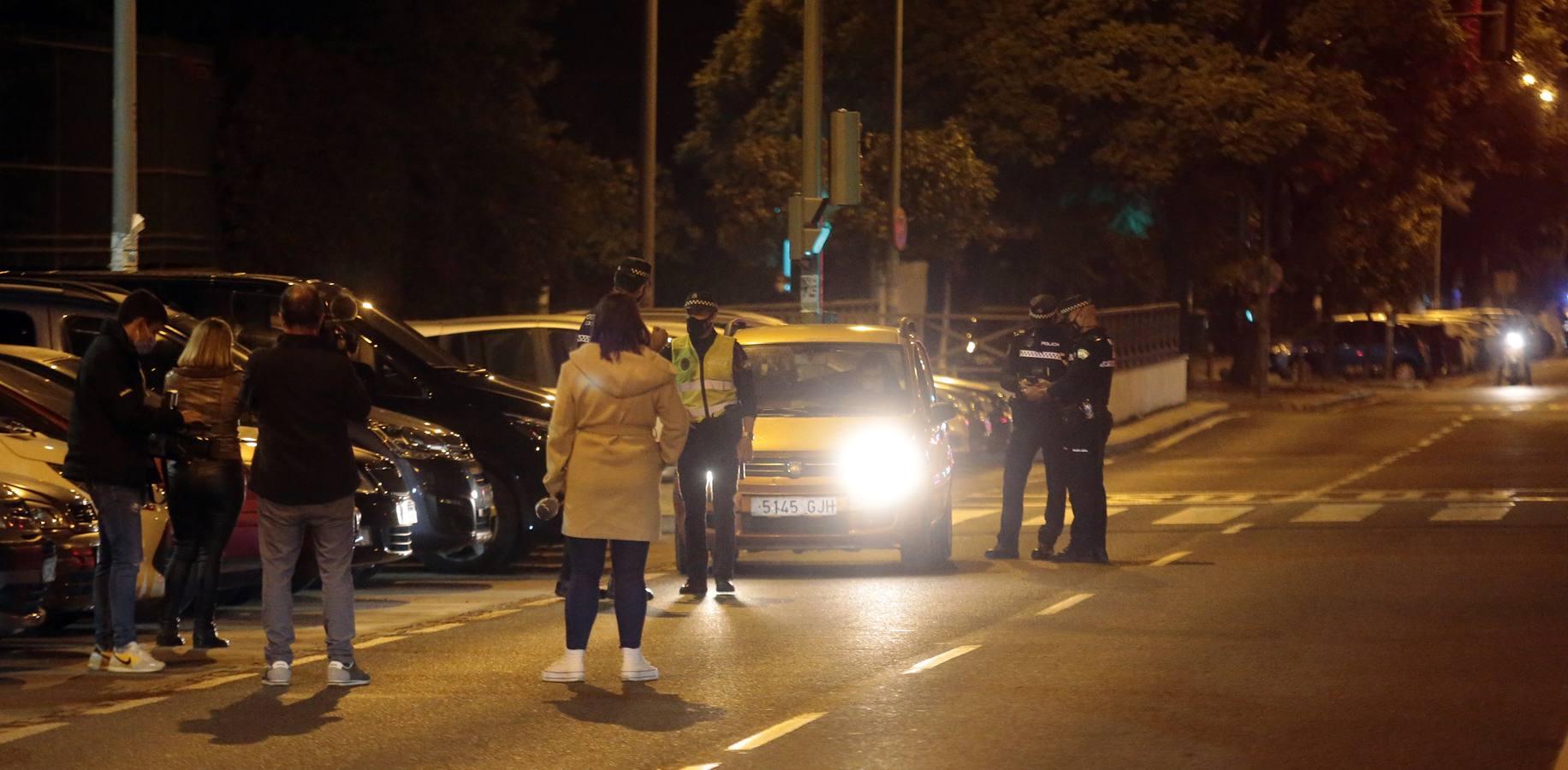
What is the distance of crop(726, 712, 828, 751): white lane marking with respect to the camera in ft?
28.5

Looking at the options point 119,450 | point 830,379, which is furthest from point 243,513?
point 830,379

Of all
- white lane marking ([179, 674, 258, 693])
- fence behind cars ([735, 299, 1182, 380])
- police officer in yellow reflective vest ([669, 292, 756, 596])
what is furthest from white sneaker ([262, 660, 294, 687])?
fence behind cars ([735, 299, 1182, 380])

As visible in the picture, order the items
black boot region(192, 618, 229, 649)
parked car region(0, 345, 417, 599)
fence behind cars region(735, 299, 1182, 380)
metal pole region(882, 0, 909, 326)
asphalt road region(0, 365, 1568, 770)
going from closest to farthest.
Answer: asphalt road region(0, 365, 1568, 770) < black boot region(192, 618, 229, 649) < parked car region(0, 345, 417, 599) < metal pole region(882, 0, 909, 326) < fence behind cars region(735, 299, 1182, 380)

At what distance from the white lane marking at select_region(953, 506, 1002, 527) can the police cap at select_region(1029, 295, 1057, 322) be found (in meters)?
3.87

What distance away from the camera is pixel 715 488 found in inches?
531

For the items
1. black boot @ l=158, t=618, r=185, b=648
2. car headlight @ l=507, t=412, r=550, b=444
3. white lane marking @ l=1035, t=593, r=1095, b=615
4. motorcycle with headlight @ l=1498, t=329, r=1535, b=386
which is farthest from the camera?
motorcycle with headlight @ l=1498, t=329, r=1535, b=386

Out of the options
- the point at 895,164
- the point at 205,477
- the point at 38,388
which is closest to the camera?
the point at 205,477

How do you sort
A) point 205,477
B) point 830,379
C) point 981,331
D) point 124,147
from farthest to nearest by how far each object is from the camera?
point 981,331, point 124,147, point 830,379, point 205,477

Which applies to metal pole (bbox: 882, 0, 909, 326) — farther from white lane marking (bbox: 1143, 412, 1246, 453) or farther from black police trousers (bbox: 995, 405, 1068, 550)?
black police trousers (bbox: 995, 405, 1068, 550)

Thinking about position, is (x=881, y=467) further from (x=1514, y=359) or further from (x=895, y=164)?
(x=1514, y=359)

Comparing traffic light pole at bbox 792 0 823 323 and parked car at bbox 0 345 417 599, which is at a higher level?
traffic light pole at bbox 792 0 823 323

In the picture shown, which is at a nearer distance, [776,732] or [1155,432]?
[776,732]

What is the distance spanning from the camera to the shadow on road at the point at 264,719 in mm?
8984

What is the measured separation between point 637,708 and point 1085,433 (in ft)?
22.1
